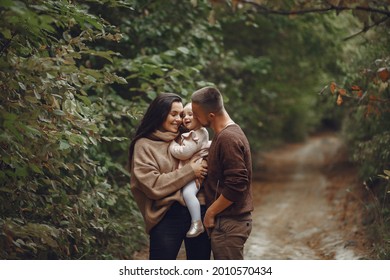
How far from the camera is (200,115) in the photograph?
4051 mm

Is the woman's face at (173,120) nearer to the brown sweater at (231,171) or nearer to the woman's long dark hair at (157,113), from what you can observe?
the woman's long dark hair at (157,113)

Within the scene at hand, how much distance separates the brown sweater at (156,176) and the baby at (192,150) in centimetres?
6

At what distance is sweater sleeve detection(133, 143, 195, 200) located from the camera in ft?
13.5

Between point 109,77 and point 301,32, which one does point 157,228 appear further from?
point 301,32

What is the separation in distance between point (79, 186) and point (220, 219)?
85.4 inches

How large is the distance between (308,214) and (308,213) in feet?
0.29

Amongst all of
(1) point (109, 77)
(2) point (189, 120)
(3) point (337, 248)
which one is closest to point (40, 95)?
(1) point (109, 77)

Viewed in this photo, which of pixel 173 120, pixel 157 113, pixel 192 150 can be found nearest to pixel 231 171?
pixel 192 150

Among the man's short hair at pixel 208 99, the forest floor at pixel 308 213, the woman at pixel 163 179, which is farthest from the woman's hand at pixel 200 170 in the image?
the forest floor at pixel 308 213

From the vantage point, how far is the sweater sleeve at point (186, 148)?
4164mm

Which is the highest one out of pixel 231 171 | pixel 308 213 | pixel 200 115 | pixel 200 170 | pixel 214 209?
pixel 200 115

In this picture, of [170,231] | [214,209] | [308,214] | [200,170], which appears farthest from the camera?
[308,214]

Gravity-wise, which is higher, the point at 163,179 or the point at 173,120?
the point at 173,120

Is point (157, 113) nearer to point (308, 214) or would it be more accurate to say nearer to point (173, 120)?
point (173, 120)
